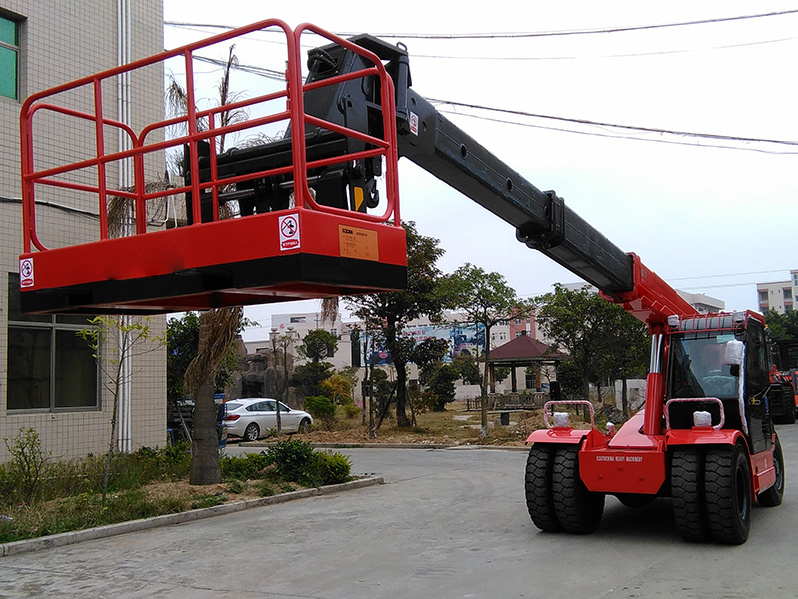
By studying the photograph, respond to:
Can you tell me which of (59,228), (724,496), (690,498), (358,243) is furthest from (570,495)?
(59,228)

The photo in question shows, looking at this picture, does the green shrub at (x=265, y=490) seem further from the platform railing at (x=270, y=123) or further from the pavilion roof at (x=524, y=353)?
the pavilion roof at (x=524, y=353)

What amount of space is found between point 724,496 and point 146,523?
7.19m

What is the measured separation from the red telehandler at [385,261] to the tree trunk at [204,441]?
232 inches

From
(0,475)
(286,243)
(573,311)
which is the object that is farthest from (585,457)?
(573,311)

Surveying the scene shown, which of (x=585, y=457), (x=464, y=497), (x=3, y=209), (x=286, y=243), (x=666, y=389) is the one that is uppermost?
(x=3, y=209)

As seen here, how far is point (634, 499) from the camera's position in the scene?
10.2 m

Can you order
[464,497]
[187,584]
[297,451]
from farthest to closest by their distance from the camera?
[297,451] < [464,497] < [187,584]

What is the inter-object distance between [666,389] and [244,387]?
38286 mm

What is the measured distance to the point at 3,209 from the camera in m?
13.0

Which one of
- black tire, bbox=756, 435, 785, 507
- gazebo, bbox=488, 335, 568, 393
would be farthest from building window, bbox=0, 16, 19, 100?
gazebo, bbox=488, 335, 568, 393

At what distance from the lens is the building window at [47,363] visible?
13047mm

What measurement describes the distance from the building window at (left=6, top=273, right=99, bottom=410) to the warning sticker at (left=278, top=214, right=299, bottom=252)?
31.4 ft

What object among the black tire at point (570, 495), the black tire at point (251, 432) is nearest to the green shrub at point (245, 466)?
the black tire at point (570, 495)

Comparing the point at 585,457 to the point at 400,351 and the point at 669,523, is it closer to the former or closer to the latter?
the point at 669,523
